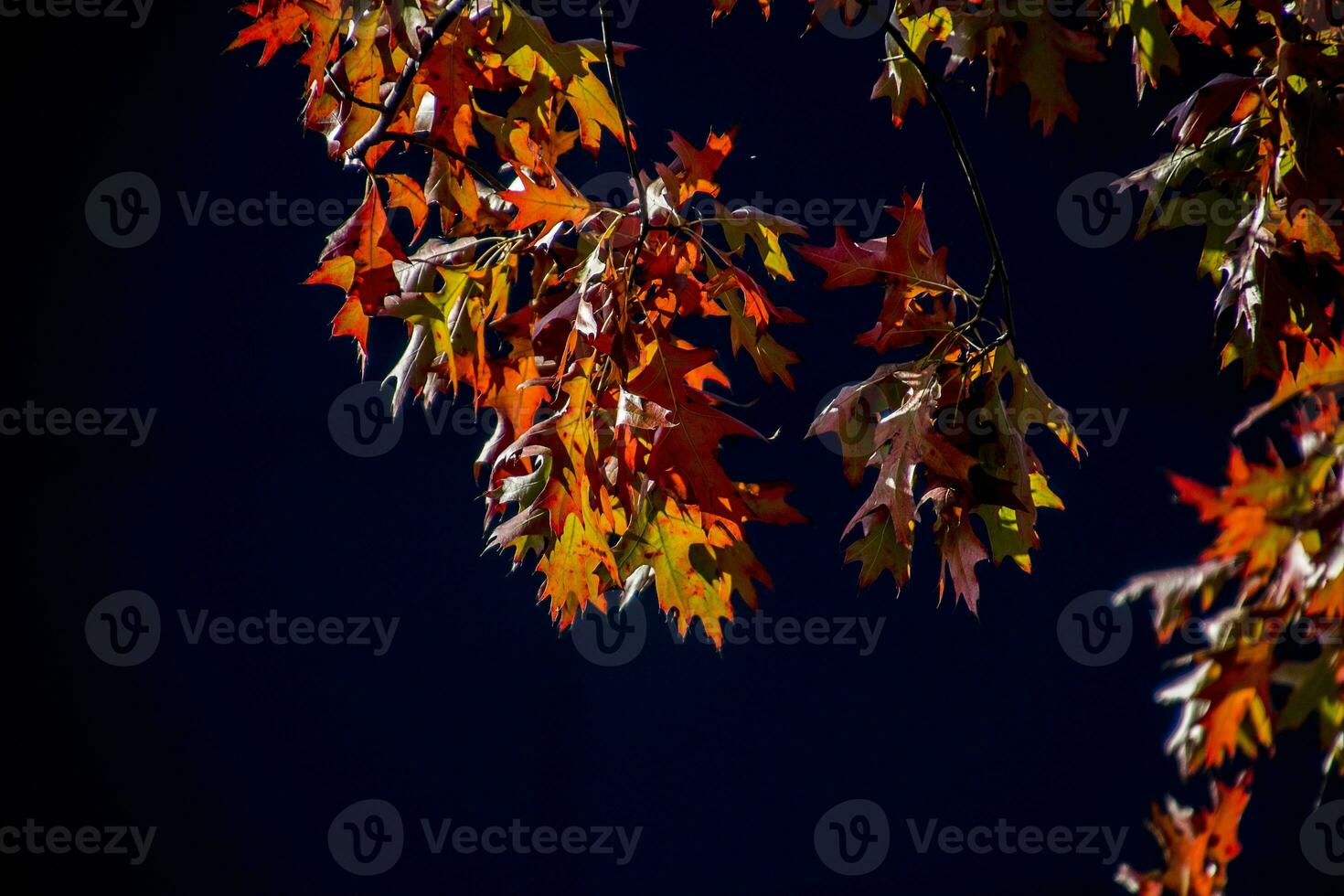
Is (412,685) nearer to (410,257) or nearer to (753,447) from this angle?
(753,447)

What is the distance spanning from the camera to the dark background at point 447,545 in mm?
2451

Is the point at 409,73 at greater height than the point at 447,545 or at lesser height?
greater

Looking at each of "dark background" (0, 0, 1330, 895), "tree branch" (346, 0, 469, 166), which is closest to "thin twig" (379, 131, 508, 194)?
"tree branch" (346, 0, 469, 166)

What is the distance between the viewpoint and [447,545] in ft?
8.14

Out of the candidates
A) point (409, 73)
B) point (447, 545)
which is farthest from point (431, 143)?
point (447, 545)

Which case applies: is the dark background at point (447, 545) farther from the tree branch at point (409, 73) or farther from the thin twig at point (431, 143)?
the tree branch at point (409, 73)

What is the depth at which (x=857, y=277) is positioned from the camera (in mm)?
1201

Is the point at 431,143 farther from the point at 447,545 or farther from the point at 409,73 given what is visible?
the point at 447,545

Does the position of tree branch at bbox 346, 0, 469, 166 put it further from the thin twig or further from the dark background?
the dark background

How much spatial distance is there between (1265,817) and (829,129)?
1.80 metres

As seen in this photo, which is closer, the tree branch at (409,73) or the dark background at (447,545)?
the tree branch at (409,73)

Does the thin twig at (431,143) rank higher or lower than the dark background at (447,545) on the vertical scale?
higher

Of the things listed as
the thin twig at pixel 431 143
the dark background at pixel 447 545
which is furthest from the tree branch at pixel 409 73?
the dark background at pixel 447 545

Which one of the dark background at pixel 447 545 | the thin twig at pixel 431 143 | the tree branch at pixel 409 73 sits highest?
the tree branch at pixel 409 73
